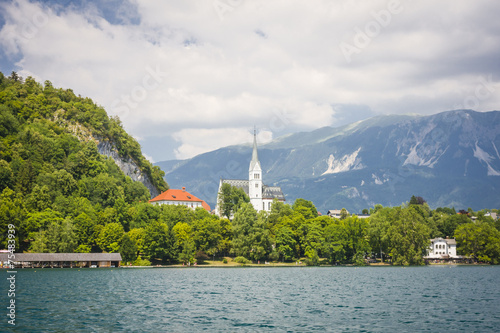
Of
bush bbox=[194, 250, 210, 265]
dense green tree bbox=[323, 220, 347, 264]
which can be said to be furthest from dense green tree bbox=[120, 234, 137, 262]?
dense green tree bbox=[323, 220, 347, 264]

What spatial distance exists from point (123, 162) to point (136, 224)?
5628 centimetres

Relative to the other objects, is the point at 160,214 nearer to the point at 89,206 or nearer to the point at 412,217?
the point at 89,206

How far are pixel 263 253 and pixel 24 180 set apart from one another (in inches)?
2481

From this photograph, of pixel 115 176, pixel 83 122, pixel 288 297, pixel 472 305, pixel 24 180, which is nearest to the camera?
pixel 472 305

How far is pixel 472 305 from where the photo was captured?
141 feet

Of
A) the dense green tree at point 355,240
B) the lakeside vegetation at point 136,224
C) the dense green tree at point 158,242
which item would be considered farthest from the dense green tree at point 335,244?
the dense green tree at point 158,242

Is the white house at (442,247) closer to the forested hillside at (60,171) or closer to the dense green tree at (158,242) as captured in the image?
the dense green tree at (158,242)

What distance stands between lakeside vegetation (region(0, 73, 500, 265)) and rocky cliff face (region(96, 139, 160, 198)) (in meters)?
10.9

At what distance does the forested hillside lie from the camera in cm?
10644

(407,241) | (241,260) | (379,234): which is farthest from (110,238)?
(407,241)

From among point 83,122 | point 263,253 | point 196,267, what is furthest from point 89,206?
point 83,122

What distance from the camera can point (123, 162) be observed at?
176 metres

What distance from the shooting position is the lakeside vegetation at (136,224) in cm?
11094

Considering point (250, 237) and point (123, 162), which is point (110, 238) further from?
point (123, 162)
